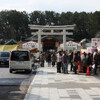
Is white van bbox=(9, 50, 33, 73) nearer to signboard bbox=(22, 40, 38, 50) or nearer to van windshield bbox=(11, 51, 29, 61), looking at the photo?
van windshield bbox=(11, 51, 29, 61)

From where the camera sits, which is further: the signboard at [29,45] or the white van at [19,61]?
the signboard at [29,45]

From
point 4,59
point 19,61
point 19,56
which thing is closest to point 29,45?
point 4,59

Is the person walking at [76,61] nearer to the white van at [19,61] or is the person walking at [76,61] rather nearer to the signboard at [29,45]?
the white van at [19,61]

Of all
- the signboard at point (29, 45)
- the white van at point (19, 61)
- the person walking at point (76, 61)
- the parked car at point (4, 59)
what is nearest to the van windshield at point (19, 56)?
the white van at point (19, 61)

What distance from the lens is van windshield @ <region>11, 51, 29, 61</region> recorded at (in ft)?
67.7

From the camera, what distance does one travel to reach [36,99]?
8.99 meters

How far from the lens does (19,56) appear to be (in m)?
20.8

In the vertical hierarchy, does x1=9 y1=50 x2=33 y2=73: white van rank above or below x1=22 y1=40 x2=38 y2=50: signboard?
below

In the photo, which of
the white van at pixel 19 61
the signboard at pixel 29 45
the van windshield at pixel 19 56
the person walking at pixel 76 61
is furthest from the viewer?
the signboard at pixel 29 45

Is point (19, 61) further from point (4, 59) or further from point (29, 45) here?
point (29, 45)

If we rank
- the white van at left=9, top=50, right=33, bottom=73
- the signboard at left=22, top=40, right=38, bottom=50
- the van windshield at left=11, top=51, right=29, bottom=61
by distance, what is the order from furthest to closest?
1. the signboard at left=22, top=40, right=38, bottom=50
2. the van windshield at left=11, top=51, right=29, bottom=61
3. the white van at left=9, top=50, right=33, bottom=73

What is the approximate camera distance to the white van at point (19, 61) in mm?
20500

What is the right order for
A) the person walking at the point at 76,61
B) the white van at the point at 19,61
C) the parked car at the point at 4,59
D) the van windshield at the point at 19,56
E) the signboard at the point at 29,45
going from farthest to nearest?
the signboard at the point at 29,45
the parked car at the point at 4,59
the van windshield at the point at 19,56
the white van at the point at 19,61
the person walking at the point at 76,61

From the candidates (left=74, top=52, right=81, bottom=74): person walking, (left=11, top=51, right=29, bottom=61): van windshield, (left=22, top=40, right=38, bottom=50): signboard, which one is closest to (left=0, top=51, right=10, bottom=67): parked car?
(left=11, top=51, right=29, bottom=61): van windshield
